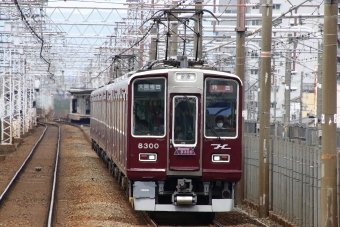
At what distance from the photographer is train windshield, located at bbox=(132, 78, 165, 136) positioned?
1186 centimetres

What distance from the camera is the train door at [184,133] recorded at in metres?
11.7

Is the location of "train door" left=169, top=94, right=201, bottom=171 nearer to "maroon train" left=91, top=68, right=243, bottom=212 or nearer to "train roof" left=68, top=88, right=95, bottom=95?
"maroon train" left=91, top=68, right=243, bottom=212

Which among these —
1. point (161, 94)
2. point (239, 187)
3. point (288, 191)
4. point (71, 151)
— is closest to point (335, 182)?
point (288, 191)

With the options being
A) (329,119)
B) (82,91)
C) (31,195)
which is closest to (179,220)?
(31,195)

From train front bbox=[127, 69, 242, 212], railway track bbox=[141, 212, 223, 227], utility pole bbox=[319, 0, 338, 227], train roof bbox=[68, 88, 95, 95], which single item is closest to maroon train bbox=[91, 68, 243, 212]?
train front bbox=[127, 69, 242, 212]

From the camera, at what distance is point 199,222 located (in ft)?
41.5

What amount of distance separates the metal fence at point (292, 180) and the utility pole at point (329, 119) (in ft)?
4.12

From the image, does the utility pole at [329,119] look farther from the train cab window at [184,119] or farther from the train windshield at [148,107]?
the train windshield at [148,107]

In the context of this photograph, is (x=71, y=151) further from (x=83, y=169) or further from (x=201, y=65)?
(x=201, y=65)

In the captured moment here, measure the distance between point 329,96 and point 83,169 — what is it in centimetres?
1434

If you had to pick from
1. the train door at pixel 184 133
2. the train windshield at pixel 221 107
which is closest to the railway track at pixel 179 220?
the train door at pixel 184 133

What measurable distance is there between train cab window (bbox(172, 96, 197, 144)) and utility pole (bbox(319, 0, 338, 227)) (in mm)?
3354

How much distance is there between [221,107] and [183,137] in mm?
827

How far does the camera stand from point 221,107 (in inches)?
469
